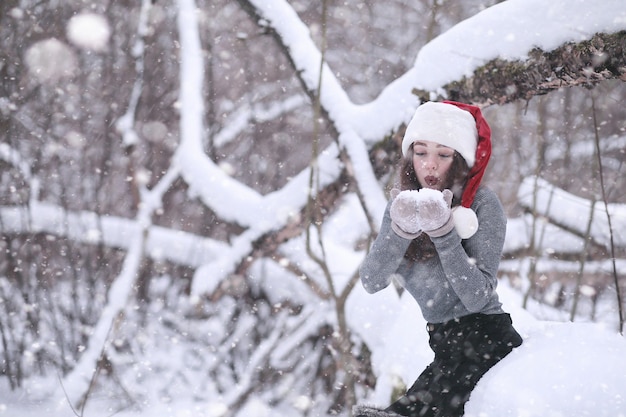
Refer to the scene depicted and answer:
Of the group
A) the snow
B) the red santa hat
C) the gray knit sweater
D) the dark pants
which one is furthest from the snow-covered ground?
the snow

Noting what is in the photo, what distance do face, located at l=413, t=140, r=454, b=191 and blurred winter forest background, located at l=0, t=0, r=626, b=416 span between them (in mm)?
1329

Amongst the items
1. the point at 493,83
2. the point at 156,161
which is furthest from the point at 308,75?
the point at 156,161

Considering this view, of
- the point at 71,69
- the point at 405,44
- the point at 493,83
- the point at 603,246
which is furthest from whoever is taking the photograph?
the point at 405,44

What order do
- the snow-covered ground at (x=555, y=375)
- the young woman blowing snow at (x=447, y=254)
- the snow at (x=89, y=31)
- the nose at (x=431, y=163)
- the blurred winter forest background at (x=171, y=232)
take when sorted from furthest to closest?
the snow at (x=89, y=31) → the blurred winter forest background at (x=171, y=232) → the nose at (x=431, y=163) → the young woman blowing snow at (x=447, y=254) → the snow-covered ground at (x=555, y=375)

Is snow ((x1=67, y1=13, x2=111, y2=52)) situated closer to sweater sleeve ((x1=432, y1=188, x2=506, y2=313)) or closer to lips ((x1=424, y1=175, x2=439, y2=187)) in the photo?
lips ((x1=424, y1=175, x2=439, y2=187))

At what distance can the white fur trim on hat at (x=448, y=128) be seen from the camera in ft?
5.94

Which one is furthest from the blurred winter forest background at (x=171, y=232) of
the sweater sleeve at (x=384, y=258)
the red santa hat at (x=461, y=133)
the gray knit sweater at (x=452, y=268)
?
the sweater sleeve at (x=384, y=258)

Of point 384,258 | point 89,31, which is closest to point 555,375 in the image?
point 384,258

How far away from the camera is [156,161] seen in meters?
6.57

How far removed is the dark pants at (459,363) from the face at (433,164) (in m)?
0.47

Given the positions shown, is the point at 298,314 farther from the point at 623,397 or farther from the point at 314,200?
the point at 623,397

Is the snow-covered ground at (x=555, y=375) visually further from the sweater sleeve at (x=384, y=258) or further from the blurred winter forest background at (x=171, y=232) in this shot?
the blurred winter forest background at (x=171, y=232)

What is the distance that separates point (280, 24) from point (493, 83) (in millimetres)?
1712

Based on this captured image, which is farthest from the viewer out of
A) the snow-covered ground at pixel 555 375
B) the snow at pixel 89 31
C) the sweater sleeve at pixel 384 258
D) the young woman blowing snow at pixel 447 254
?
the snow at pixel 89 31
